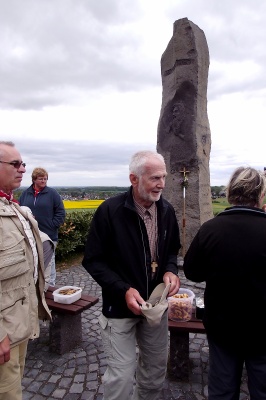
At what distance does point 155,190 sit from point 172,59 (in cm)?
625

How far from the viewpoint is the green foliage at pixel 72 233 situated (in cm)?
798

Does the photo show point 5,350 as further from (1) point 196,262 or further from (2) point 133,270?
(1) point 196,262

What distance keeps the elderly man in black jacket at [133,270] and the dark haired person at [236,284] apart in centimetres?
44

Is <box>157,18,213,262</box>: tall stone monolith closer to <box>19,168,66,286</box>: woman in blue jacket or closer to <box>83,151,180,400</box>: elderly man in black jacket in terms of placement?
<box>19,168,66,286</box>: woman in blue jacket

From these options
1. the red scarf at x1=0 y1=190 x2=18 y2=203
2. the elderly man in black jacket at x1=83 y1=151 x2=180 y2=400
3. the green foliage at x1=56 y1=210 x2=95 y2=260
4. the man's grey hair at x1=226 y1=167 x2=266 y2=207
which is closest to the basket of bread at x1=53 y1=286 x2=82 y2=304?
the elderly man in black jacket at x1=83 y1=151 x2=180 y2=400

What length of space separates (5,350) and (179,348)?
186cm

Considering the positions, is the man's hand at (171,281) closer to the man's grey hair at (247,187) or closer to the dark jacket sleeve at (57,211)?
the man's grey hair at (247,187)

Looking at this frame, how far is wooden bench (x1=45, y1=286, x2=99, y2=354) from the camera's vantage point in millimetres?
3530

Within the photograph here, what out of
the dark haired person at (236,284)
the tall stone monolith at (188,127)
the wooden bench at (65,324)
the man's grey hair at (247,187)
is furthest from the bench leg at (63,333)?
the tall stone monolith at (188,127)

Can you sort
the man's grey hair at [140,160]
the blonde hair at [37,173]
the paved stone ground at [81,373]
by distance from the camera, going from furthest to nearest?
1. the blonde hair at [37,173]
2. the paved stone ground at [81,373]
3. the man's grey hair at [140,160]

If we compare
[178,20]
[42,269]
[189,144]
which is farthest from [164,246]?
[178,20]

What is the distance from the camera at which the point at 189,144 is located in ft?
23.8

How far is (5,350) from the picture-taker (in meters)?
1.91

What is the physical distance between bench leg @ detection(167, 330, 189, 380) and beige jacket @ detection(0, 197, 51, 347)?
1.55m
